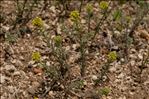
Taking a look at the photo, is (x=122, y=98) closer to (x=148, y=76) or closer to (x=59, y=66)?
(x=148, y=76)

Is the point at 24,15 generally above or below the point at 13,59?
above

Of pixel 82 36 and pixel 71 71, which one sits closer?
pixel 71 71

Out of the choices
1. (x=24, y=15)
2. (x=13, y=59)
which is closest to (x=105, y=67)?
(x=13, y=59)

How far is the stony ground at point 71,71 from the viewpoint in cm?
394

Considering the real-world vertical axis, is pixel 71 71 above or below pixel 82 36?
below

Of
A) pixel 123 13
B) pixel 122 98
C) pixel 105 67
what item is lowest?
pixel 122 98

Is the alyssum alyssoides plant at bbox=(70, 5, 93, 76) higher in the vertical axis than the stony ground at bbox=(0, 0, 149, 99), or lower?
higher

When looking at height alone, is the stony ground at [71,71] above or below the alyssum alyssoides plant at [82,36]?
below

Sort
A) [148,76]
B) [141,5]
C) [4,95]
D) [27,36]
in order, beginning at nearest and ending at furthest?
[4,95] → [148,76] → [27,36] → [141,5]

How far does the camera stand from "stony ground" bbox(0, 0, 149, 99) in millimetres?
3941

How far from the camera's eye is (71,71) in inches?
163

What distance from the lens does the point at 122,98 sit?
394cm

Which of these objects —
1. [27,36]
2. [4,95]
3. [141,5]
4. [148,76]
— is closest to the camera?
[4,95]

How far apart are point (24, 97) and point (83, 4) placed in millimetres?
1632
